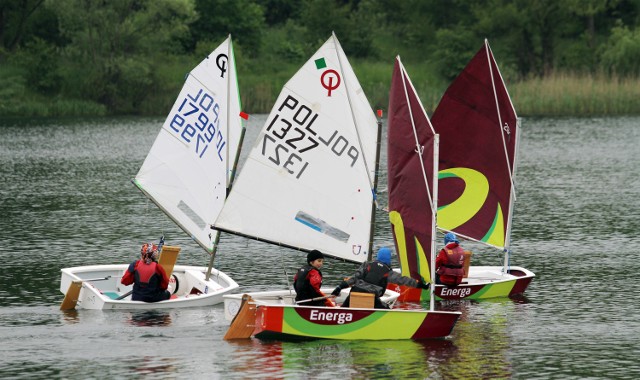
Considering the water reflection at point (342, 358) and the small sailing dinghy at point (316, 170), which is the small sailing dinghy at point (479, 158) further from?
the water reflection at point (342, 358)

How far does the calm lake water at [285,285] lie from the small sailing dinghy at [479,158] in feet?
7.05

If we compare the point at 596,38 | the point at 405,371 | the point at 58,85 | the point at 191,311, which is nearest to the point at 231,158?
the point at 191,311

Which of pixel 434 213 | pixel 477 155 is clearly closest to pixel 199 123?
pixel 477 155

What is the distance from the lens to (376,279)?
2700cm

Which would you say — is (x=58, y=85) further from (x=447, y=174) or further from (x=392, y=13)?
(x=447, y=174)

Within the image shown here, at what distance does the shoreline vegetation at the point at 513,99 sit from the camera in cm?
9775

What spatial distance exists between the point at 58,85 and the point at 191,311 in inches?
3353

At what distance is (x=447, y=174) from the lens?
36000 mm

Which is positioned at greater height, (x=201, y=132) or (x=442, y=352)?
(x=201, y=132)

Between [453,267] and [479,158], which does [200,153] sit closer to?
[453,267]

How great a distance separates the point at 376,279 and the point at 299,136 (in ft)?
14.4

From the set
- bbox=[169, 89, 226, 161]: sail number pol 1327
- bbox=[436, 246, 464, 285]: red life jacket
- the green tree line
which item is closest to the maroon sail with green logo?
bbox=[436, 246, 464, 285]: red life jacket

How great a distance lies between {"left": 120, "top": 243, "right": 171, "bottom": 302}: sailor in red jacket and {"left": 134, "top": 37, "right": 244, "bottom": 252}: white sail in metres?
3.39

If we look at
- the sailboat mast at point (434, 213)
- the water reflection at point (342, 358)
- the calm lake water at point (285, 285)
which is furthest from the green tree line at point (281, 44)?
the water reflection at point (342, 358)
